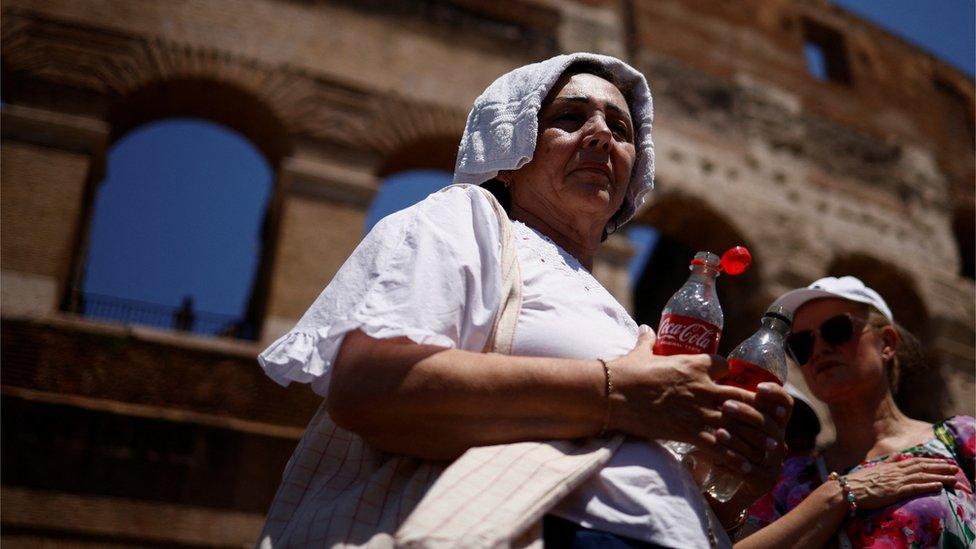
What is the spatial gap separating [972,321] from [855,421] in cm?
904

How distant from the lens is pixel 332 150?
26.4ft

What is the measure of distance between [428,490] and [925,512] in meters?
1.63

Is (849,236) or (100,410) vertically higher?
(849,236)

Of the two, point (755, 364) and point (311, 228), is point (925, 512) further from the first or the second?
point (311, 228)

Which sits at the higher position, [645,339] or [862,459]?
[645,339]

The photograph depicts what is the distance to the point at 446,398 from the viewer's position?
56.3 inches

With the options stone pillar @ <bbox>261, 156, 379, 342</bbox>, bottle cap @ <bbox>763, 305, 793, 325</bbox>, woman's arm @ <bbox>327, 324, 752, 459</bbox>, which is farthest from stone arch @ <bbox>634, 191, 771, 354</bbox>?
woman's arm @ <bbox>327, 324, 752, 459</bbox>

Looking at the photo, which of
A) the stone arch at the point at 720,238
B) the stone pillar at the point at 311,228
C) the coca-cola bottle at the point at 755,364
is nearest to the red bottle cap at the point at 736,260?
the coca-cola bottle at the point at 755,364

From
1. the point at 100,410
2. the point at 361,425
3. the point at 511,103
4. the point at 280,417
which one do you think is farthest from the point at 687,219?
the point at 361,425

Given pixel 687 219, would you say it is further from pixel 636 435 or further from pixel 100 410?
pixel 636 435

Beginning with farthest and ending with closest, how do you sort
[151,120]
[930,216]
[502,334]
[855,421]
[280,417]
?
[930,216], [151,120], [280,417], [855,421], [502,334]

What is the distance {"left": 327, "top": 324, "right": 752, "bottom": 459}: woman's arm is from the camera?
4.70 ft

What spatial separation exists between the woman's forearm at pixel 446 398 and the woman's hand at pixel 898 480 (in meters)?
1.27

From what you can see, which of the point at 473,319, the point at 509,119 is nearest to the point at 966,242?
the point at 509,119
